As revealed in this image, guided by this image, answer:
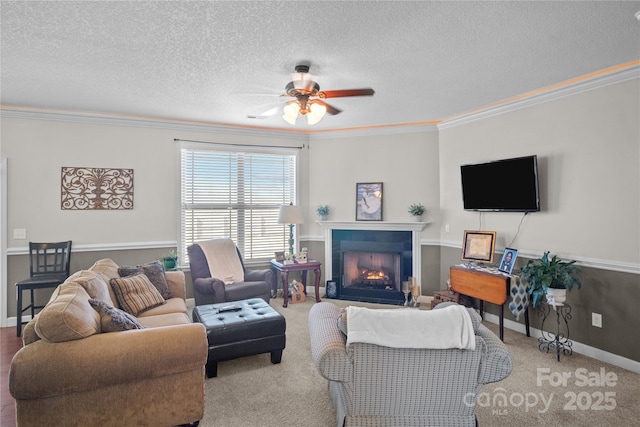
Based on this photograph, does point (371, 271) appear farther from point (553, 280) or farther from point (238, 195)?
point (553, 280)

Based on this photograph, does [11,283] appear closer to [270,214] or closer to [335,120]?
[270,214]

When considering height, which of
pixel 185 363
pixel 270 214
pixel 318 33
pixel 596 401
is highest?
pixel 318 33

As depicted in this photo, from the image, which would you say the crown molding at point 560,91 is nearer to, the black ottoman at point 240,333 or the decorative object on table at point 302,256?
the decorative object on table at point 302,256

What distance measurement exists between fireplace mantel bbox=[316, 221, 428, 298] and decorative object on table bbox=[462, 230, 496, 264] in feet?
2.63

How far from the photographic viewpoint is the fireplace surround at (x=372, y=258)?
5.16 m

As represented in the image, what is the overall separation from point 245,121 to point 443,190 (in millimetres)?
2960

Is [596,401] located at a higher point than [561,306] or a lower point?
lower

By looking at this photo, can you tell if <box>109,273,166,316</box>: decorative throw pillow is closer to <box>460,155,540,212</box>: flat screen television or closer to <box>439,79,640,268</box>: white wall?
<box>460,155,540,212</box>: flat screen television

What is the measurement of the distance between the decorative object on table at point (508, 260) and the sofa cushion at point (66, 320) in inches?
147

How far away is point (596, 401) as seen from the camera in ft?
8.46

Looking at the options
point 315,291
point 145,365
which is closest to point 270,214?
point 315,291

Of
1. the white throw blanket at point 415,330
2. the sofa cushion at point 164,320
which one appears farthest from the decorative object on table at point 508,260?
the sofa cushion at point 164,320

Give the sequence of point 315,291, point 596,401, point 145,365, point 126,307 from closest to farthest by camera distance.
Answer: point 145,365
point 596,401
point 126,307
point 315,291

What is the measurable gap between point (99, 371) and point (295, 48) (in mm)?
2478
